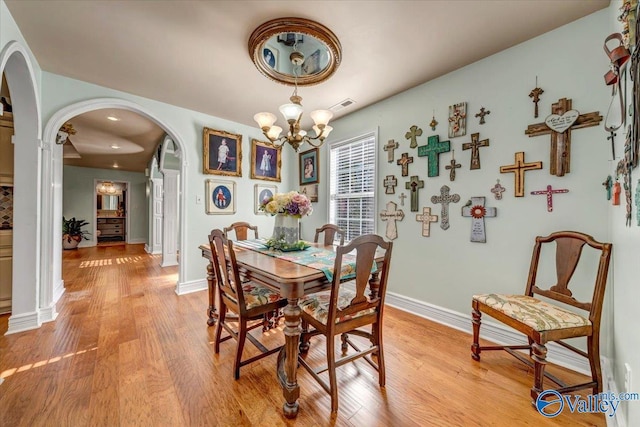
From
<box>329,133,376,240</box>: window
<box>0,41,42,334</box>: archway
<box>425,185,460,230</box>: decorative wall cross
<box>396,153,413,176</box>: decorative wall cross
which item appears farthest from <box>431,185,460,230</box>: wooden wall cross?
<box>0,41,42,334</box>: archway

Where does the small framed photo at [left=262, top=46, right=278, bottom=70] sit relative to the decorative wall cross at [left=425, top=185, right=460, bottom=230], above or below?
above

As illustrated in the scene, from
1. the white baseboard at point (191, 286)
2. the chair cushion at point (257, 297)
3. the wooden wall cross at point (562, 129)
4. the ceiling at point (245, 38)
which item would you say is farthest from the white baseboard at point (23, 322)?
the wooden wall cross at point (562, 129)

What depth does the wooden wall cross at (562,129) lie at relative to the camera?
1.70 m

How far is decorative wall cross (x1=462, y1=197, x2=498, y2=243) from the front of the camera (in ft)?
6.94

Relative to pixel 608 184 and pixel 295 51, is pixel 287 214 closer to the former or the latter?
pixel 295 51

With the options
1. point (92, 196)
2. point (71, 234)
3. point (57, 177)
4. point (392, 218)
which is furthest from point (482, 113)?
point (92, 196)

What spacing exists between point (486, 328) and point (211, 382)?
2.24 m

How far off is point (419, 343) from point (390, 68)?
2.50m

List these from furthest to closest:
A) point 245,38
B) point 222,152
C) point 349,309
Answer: point 222,152
point 245,38
point 349,309

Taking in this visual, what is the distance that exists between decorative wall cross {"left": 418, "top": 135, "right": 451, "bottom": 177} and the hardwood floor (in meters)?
1.54

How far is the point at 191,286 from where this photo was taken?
3.35 metres

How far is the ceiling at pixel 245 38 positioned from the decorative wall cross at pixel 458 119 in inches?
14.8

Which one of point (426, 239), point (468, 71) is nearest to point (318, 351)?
point (426, 239)

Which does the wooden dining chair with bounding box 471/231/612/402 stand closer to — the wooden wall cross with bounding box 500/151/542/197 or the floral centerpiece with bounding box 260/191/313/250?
the wooden wall cross with bounding box 500/151/542/197
